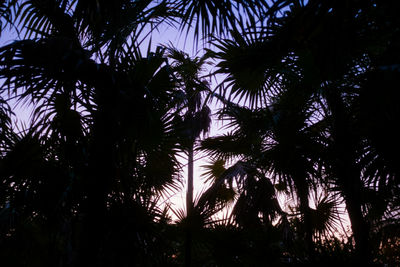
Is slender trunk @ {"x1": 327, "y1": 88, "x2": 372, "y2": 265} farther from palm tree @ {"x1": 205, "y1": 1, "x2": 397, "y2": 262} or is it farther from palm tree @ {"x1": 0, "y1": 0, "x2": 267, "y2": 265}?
palm tree @ {"x1": 0, "y1": 0, "x2": 267, "y2": 265}

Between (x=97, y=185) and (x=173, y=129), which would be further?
(x=173, y=129)

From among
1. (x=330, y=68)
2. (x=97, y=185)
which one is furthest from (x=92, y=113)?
(x=330, y=68)

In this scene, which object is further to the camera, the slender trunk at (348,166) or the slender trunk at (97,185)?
the slender trunk at (348,166)

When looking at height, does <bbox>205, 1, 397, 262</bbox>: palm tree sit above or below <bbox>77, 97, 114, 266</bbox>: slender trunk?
above

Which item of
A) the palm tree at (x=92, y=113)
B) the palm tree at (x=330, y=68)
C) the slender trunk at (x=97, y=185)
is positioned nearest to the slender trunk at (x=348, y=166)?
the palm tree at (x=330, y=68)

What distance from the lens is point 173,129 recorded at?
281 centimetres

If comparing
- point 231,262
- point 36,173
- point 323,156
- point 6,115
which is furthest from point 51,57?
point 231,262

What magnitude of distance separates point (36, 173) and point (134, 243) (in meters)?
1.13

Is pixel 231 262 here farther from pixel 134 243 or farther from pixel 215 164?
pixel 215 164

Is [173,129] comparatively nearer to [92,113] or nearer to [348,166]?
[92,113]

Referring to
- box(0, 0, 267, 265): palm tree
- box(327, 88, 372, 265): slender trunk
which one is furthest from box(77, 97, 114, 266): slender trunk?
box(327, 88, 372, 265): slender trunk

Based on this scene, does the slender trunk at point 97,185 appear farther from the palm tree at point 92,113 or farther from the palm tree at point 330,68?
the palm tree at point 330,68

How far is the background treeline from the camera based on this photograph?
1789mm

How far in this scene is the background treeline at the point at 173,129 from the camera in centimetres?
179
